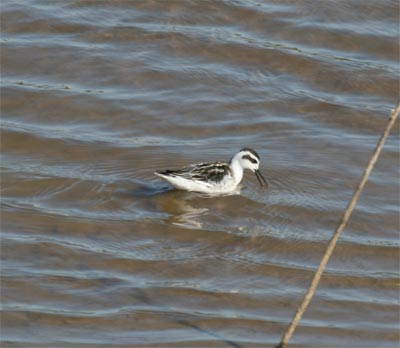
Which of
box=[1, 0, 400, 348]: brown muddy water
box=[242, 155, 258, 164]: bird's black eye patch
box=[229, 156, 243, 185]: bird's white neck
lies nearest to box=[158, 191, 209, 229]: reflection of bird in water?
box=[1, 0, 400, 348]: brown muddy water

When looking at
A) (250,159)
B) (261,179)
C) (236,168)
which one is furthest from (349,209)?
(261,179)

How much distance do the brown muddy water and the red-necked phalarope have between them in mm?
172

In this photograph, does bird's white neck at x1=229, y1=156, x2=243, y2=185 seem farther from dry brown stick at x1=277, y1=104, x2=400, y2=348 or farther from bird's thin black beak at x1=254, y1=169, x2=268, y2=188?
dry brown stick at x1=277, y1=104, x2=400, y2=348

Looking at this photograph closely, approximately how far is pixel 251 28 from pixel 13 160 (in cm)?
482

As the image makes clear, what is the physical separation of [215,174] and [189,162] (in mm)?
597

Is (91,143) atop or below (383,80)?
below

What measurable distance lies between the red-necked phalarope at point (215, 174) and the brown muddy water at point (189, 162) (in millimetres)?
172

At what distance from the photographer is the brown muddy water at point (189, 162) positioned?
8.41 m

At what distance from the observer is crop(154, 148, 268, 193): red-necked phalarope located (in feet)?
37.4

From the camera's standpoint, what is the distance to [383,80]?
13938 millimetres

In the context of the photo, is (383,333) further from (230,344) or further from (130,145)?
(130,145)

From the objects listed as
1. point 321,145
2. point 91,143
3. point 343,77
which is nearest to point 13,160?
point 91,143

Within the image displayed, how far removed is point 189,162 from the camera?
1204cm

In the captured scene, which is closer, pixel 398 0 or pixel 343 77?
pixel 343 77
